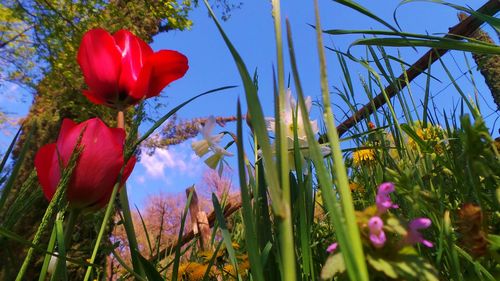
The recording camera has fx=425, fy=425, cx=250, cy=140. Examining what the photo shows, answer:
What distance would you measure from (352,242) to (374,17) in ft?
1.07

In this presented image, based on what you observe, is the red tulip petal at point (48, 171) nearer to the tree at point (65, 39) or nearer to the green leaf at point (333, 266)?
the green leaf at point (333, 266)

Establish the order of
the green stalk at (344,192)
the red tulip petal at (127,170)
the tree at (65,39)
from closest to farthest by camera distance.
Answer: the green stalk at (344,192) → the red tulip petal at (127,170) → the tree at (65,39)

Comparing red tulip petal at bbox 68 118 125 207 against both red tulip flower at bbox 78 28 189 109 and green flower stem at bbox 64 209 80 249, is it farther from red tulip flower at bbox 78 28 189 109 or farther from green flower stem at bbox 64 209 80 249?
red tulip flower at bbox 78 28 189 109

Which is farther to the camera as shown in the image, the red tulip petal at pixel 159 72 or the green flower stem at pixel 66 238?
the red tulip petal at pixel 159 72

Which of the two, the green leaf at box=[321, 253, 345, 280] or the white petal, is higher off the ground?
the white petal

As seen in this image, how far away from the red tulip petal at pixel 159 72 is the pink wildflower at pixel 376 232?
447 millimetres

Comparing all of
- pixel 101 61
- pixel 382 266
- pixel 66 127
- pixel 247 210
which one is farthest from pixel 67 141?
pixel 382 266

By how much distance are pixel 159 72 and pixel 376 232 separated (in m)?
0.47

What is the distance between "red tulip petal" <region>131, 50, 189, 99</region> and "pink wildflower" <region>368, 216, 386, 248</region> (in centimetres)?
45

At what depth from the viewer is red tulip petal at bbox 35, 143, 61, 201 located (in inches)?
18.3

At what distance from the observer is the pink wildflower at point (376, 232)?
19 centimetres

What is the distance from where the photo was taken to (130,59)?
1.99 ft

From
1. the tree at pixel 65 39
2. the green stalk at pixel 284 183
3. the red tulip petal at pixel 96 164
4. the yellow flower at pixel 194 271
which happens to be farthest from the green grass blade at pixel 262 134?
the tree at pixel 65 39

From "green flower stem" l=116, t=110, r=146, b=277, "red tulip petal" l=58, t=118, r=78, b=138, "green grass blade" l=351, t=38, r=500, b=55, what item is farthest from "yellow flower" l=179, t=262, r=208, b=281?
"green grass blade" l=351, t=38, r=500, b=55
